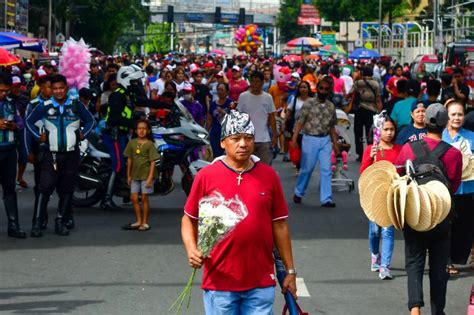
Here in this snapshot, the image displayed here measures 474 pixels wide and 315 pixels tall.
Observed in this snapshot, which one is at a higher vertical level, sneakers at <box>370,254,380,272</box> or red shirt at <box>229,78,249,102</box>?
red shirt at <box>229,78,249,102</box>

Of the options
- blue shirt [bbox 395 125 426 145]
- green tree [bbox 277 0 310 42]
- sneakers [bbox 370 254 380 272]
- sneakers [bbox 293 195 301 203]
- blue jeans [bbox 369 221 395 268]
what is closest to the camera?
blue jeans [bbox 369 221 395 268]

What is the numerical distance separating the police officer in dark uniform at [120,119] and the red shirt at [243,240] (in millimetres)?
8417

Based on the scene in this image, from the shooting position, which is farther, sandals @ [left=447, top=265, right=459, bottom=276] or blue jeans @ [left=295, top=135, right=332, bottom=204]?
blue jeans @ [left=295, top=135, right=332, bottom=204]

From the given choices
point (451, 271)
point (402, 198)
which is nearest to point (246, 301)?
point (402, 198)

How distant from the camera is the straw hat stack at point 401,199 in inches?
316

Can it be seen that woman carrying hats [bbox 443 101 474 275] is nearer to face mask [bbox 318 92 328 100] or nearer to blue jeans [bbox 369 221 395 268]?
blue jeans [bbox 369 221 395 268]

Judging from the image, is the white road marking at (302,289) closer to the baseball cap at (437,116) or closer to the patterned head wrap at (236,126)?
the baseball cap at (437,116)

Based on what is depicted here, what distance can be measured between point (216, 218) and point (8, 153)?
22.3ft

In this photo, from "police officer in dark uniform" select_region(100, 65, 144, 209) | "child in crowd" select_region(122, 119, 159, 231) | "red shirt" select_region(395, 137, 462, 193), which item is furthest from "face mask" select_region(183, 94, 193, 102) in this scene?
"red shirt" select_region(395, 137, 462, 193)

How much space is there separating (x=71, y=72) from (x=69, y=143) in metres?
7.35

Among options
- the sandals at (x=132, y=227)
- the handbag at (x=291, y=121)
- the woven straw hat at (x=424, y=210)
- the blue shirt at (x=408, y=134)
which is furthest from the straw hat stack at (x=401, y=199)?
→ the handbag at (x=291, y=121)

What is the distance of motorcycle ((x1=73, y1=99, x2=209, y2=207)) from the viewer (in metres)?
14.9

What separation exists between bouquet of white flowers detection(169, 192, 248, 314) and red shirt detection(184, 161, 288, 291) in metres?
0.02

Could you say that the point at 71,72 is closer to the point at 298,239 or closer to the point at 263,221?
the point at 298,239
